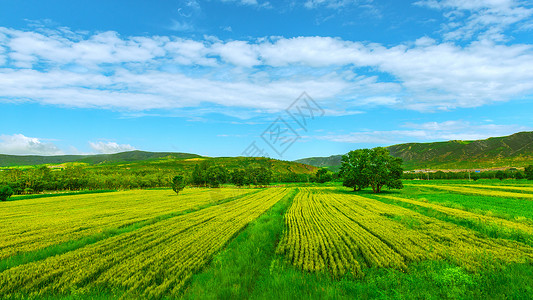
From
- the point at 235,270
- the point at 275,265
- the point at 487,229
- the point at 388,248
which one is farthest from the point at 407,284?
the point at 487,229

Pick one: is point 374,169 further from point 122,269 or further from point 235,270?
point 122,269

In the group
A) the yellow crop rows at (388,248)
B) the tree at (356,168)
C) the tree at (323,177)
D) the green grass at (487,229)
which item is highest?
the tree at (356,168)

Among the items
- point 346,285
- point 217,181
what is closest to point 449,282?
point 346,285

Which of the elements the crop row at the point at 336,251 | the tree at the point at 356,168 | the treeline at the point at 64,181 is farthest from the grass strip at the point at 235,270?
the treeline at the point at 64,181

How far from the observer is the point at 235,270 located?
9117 millimetres

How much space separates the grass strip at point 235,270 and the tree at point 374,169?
170 ft

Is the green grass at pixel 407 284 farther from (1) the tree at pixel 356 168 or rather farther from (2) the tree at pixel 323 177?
(2) the tree at pixel 323 177

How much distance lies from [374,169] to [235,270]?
192 feet

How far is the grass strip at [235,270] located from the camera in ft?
24.3

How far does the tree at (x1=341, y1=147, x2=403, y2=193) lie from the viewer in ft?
193

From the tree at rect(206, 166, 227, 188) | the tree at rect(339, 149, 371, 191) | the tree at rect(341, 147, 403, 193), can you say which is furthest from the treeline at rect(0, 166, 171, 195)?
the tree at rect(341, 147, 403, 193)

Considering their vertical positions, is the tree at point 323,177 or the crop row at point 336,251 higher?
the crop row at point 336,251

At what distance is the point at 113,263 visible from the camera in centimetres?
1038

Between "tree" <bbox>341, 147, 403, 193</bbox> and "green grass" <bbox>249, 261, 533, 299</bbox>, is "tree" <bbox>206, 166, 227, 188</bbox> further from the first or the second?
"green grass" <bbox>249, 261, 533, 299</bbox>
